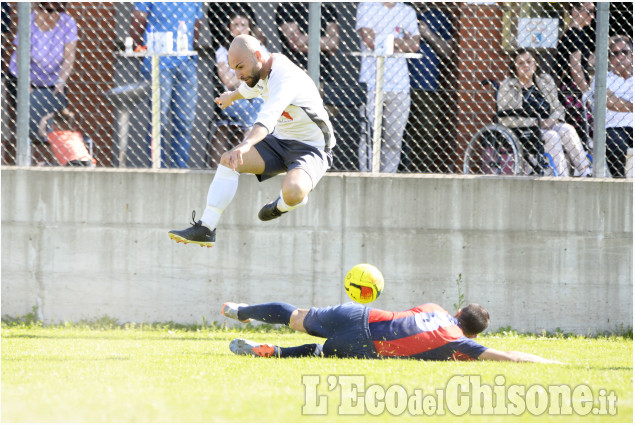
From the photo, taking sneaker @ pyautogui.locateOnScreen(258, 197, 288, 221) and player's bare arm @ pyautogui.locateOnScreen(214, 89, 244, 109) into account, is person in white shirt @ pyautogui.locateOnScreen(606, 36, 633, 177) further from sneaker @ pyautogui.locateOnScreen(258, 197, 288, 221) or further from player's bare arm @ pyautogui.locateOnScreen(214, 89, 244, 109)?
player's bare arm @ pyautogui.locateOnScreen(214, 89, 244, 109)

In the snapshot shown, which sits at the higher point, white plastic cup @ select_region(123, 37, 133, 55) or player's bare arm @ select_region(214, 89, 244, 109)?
white plastic cup @ select_region(123, 37, 133, 55)

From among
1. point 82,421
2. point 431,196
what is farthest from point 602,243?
point 82,421

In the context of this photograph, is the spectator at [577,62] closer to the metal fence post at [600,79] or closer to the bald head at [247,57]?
the metal fence post at [600,79]

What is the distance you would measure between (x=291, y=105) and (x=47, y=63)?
4131mm

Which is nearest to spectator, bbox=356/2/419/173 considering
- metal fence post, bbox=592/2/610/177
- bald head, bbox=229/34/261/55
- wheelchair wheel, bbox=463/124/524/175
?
wheelchair wheel, bbox=463/124/524/175

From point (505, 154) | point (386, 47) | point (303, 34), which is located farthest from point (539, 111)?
point (303, 34)

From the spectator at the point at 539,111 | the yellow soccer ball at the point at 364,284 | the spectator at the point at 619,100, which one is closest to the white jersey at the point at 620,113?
the spectator at the point at 619,100

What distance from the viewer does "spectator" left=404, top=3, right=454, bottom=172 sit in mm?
9484

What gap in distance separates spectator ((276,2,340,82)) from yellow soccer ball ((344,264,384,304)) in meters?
2.69

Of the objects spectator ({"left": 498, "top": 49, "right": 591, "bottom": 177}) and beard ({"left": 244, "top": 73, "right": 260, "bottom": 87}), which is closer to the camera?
beard ({"left": 244, "top": 73, "right": 260, "bottom": 87})

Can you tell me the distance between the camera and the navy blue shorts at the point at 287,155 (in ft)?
22.7

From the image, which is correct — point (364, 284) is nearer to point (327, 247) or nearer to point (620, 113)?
point (327, 247)

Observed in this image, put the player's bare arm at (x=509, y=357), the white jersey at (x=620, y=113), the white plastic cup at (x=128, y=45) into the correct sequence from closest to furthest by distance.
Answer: the player's bare arm at (x=509, y=357) → the white plastic cup at (x=128, y=45) → the white jersey at (x=620, y=113)

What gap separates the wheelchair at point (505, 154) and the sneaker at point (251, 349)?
3843 millimetres
